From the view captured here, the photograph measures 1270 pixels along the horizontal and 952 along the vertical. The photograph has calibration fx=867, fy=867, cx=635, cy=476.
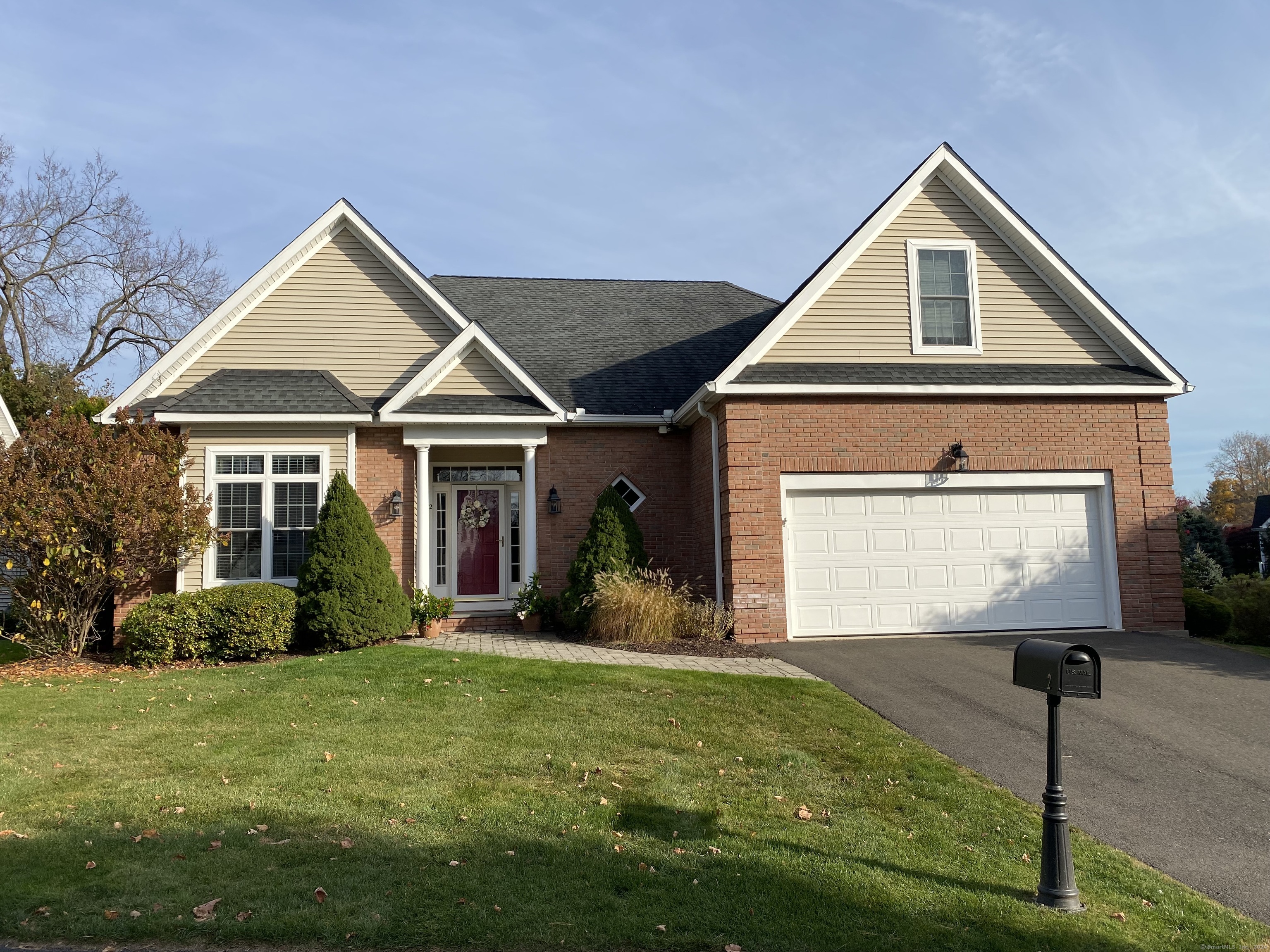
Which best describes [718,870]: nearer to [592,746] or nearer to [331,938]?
[331,938]

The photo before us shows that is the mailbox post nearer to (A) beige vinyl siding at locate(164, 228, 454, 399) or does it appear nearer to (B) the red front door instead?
(B) the red front door

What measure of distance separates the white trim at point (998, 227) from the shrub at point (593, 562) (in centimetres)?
231

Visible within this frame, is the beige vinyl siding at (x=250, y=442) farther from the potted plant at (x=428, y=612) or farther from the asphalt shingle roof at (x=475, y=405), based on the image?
the potted plant at (x=428, y=612)

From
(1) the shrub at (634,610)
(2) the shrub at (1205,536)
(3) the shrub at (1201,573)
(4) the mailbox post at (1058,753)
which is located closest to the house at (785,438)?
(1) the shrub at (634,610)

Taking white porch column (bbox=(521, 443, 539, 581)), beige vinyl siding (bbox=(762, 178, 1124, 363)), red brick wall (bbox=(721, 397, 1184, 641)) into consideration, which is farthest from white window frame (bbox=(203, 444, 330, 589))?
beige vinyl siding (bbox=(762, 178, 1124, 363))

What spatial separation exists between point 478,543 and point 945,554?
760 centimetres

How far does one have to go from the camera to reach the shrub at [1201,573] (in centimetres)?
1942

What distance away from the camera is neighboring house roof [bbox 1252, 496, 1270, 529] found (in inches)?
1676

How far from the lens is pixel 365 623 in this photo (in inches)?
479

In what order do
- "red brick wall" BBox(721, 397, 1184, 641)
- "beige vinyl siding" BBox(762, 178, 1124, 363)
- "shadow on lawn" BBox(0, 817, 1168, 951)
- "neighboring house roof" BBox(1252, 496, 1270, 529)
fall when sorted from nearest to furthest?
"shadow on lawn" BBox(0, 817, 1168, 951)
"red brick wall" BBox(721, 397, 1184, 641)
"beige vinyl siding" BBox(762, 178, 1124, 363)
"neighboring house roof" BBox(1252, 496, 1270, 529)

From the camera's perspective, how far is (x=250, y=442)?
43.8 feet

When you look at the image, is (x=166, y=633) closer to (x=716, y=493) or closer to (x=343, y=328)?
(x=343, y=328)

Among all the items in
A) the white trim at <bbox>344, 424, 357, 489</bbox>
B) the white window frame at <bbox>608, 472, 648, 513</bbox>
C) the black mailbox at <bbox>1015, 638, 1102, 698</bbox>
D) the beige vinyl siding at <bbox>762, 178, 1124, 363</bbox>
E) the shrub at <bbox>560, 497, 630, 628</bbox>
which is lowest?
the black mailbox at <bbox>1015, 638, 1102, 698</bbox>

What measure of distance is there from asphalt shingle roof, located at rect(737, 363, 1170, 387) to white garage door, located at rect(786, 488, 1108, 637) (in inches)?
63.9
